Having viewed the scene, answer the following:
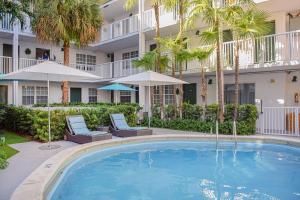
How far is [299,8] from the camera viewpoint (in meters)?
14.3

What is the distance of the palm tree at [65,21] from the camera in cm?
1627

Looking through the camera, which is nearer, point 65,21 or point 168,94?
point 65,21

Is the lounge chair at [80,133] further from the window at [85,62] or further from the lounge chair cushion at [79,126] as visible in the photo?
the window at [85,62]

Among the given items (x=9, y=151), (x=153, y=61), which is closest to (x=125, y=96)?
(x=153, y=61)

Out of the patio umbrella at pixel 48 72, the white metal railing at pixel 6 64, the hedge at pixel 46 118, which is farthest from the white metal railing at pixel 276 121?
the white metal railing at pixel 6 64

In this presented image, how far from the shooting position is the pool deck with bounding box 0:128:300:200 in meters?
5.02

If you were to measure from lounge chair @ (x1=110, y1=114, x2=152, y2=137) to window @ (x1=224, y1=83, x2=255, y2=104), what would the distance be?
22.3ft

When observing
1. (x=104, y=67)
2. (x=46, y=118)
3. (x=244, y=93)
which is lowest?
(x=46, y=118)

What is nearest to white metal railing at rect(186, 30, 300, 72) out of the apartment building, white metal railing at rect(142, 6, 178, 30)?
the apartment building

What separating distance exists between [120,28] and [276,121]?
1348 centimetres

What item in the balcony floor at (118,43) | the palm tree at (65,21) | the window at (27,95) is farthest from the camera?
the window at (27,95)

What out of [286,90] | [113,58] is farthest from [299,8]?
[113,58]

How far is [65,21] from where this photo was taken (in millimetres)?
16516

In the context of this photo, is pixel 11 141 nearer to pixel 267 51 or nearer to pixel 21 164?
pixel 21 164
